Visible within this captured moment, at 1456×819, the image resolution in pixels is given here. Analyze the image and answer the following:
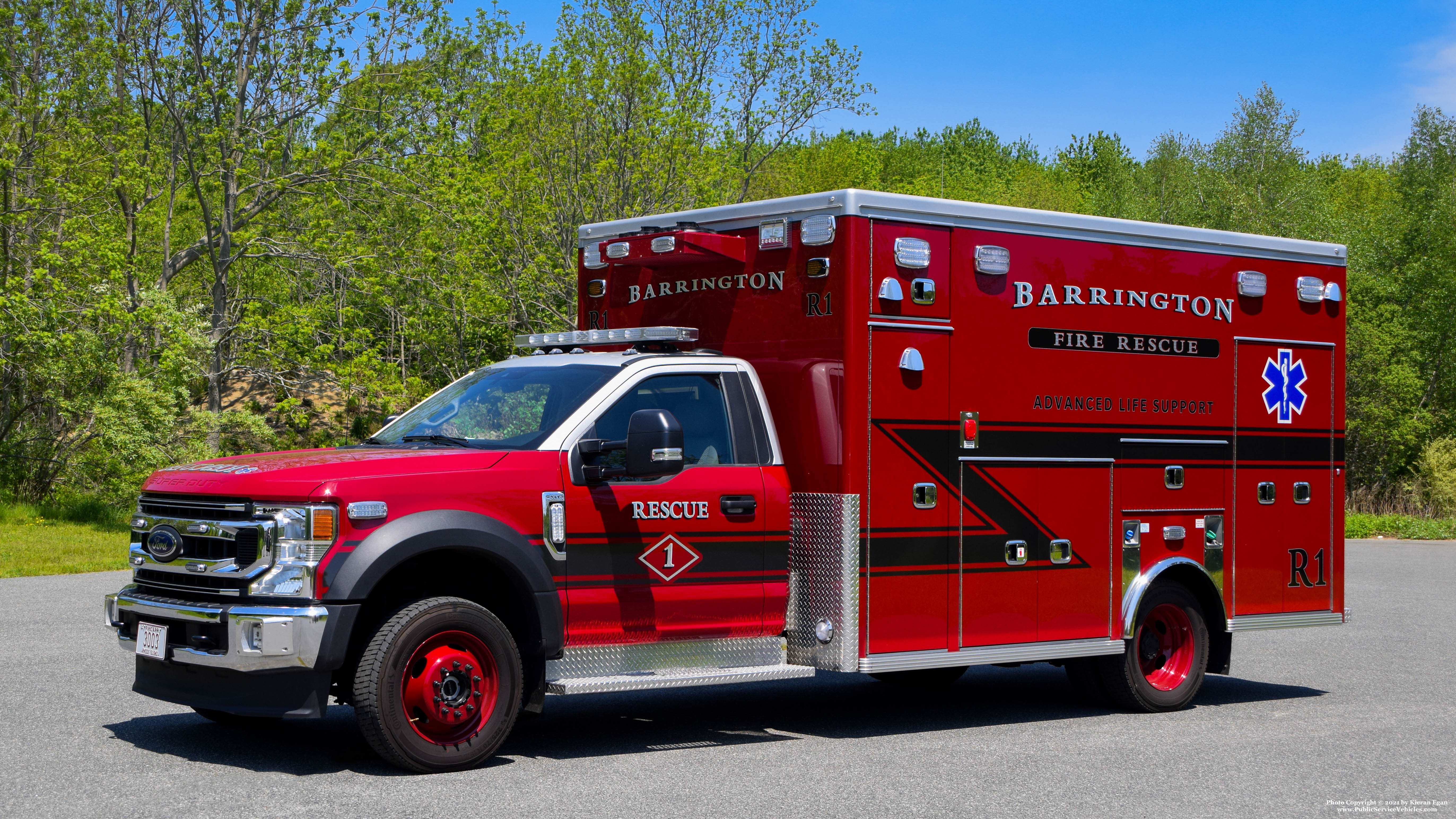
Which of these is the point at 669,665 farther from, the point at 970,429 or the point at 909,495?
the point at 970,429

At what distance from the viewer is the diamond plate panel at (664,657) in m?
7.42

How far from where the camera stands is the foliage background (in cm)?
2511

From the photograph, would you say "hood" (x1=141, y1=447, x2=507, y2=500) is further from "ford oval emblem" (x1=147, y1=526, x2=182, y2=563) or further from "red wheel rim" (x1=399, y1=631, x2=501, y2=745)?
"red wheel rim" (x1=399, y1=631, x2=501, y2=745)

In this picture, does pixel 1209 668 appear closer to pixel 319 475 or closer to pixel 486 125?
pixel 319 475

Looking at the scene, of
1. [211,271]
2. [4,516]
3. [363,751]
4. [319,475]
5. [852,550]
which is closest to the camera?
[319,475]

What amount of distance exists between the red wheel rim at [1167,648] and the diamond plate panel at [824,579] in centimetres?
271

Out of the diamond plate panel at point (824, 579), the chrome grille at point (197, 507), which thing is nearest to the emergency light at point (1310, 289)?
the diamond plate panel at point (824, 579)

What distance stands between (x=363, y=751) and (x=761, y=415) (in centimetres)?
283

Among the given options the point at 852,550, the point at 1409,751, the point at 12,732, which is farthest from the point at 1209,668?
the point at 12,732

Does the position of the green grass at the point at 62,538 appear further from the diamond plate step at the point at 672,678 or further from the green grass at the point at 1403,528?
the green grass at the point at 1403,528

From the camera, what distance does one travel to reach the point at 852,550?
8.12 m

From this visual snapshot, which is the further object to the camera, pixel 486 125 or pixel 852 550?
pixel 486 125

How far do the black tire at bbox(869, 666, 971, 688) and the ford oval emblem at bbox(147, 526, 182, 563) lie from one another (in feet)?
17.9

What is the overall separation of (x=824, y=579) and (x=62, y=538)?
1749cm
